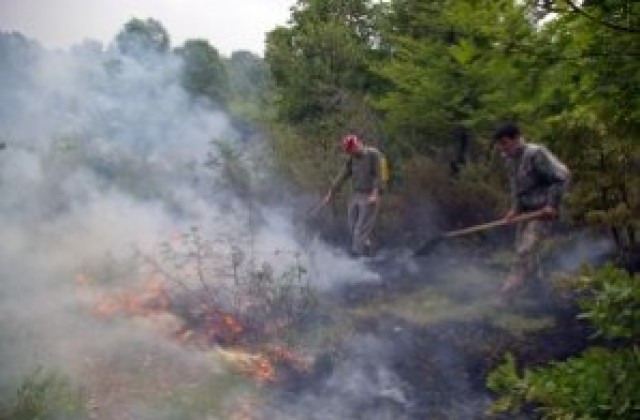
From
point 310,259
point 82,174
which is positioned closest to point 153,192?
point 82,174

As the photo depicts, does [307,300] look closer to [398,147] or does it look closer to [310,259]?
[310,259]

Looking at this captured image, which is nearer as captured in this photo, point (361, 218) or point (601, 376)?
point (601, 376)

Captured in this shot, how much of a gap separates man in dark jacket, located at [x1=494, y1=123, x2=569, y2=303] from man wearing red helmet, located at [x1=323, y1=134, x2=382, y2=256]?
2309mm

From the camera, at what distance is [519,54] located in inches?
125

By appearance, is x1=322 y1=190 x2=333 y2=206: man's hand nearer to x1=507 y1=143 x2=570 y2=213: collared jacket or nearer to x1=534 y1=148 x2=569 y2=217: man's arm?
x1=507 y1=143 x2=570 y2=213: collared jacket

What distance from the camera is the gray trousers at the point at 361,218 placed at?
407 inches

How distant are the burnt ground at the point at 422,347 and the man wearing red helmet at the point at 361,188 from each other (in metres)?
0.96

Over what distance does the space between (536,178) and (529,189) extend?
0.18 metres

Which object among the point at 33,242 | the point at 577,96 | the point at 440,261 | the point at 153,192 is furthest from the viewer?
the point at 153,192

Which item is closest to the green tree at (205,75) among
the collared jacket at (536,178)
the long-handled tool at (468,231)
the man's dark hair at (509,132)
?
the long-handled tool at (468,231)

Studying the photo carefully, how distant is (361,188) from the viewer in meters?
10.4

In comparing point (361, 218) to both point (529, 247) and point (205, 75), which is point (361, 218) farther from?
point (205, 75)

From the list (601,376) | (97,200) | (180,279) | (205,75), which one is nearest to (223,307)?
(180,279)

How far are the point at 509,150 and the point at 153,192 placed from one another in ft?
18.9
